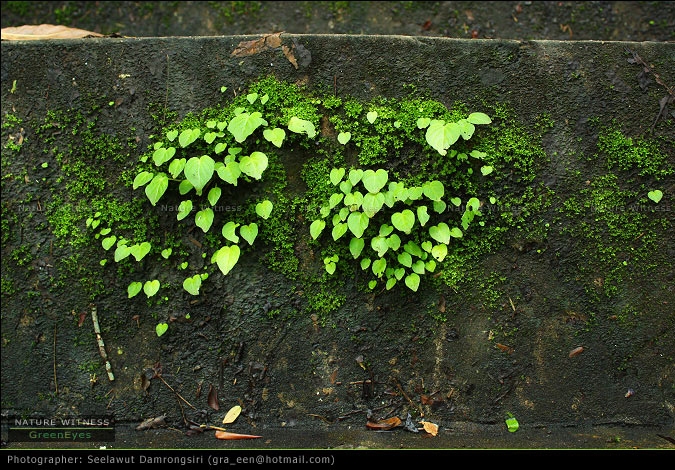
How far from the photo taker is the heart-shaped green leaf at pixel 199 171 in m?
2.54

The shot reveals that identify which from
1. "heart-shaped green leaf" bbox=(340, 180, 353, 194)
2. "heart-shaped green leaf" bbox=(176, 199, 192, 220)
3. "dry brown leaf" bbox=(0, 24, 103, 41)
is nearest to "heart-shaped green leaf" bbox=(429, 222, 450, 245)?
"heart-shaped green leaf" bbox=(340, 180, 353, 194)

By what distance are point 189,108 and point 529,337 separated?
6.88ft

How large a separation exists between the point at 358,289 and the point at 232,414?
0.92m

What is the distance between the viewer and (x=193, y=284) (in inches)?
106

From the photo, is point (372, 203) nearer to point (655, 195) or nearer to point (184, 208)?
point (184, 208)

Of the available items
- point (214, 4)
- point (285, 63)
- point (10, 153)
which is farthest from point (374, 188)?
point (214, 4)

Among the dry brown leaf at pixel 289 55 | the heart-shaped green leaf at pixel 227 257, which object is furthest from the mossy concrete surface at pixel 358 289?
the heart-shaped green leaf at pixel 227 257

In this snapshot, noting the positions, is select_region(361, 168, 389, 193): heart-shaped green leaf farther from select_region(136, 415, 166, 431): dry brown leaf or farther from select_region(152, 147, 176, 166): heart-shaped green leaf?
select_region(136, 415, 166, 431): dry brown leaf

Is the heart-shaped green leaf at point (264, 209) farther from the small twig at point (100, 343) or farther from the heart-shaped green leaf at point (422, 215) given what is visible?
the small twig at point (100, 343)

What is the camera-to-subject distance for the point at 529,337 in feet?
8.88

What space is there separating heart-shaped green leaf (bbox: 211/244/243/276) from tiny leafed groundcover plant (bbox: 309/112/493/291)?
1.30 ft

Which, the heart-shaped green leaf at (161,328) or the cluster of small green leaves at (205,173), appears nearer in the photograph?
the cluster of small green leaves at (205,173)

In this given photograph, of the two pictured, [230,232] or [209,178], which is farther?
[230,232]

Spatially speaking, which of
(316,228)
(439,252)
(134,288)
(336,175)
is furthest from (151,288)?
(439,252)
